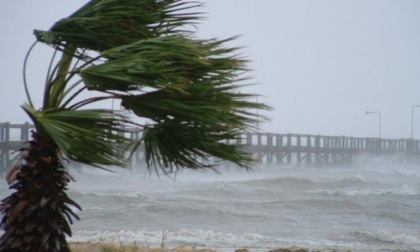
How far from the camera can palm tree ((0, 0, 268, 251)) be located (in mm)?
4570

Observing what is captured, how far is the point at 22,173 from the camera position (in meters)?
4.93

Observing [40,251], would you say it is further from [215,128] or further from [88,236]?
[88,236]

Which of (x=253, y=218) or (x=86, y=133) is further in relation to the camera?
(x=253, y=218)

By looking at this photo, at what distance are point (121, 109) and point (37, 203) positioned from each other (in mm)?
944

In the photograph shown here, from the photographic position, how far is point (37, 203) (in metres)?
4.86

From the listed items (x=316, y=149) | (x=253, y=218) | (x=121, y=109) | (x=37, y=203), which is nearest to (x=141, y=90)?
(x=121, y=109)

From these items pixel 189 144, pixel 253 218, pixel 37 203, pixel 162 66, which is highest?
pixel 162 66

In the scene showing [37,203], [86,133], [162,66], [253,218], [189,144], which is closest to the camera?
[86,133]

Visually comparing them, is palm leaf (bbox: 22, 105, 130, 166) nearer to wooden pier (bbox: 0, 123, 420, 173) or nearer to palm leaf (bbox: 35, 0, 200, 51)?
palm leaf (bbox: 35, 0, 200, 51)

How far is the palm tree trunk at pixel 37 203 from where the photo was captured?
4863 mm

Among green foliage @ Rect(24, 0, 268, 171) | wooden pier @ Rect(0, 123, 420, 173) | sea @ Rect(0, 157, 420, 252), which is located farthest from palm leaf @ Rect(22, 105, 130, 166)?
wooden pier @ Rect(0, 123, 420, 173)

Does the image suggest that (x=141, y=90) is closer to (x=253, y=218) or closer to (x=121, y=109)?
(x=121, y=109)

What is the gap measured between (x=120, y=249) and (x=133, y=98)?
117 inches

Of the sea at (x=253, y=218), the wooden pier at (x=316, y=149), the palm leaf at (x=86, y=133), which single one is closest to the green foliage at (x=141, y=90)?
the palm leaf at (x=86, y=133)
